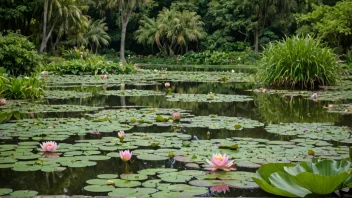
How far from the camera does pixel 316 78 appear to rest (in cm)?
941

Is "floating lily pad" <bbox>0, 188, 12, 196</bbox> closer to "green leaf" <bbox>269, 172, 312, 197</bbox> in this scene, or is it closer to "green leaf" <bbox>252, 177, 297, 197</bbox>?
"green leaf" <bbox>252, 177, 297, 197</bbox>

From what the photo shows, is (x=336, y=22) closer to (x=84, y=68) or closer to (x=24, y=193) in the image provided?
(x=84, y=68)

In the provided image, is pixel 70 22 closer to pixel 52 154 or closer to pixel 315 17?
pixel 315 17

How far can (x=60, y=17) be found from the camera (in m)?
22.0

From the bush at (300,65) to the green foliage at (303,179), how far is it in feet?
22.7

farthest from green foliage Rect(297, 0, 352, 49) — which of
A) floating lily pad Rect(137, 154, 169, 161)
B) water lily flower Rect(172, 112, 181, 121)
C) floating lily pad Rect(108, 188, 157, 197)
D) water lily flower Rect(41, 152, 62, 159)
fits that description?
floating lily pad Rect(108, 188, 157, 197)

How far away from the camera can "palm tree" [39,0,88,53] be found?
20767mm

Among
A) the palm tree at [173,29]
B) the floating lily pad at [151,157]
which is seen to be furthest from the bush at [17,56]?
the palm tree at [173,29]

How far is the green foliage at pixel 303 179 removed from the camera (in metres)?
2.01

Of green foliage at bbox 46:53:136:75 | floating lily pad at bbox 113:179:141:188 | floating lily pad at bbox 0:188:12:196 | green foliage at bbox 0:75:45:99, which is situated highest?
green foliage at bbox 46:53:136:75

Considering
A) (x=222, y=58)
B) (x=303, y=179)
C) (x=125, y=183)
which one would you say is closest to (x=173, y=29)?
(x=222, y=58)

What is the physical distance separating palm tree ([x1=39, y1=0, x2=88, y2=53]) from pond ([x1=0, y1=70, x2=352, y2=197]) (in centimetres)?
1540

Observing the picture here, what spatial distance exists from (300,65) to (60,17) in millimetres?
16294

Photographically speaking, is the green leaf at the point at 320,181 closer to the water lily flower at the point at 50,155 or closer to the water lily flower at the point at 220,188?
the water lily flower at the point at 220,188
